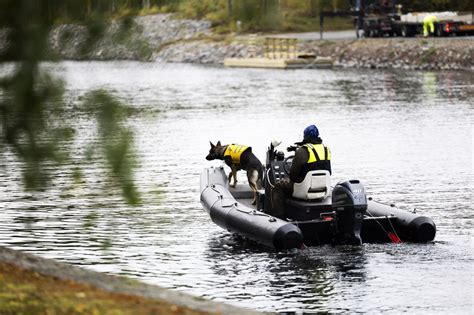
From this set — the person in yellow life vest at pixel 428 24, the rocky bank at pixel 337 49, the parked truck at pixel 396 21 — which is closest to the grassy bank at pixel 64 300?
the rocky bank at pixel 337 49

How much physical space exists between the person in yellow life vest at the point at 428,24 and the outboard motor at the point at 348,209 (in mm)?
68217

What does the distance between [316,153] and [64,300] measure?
338 inches

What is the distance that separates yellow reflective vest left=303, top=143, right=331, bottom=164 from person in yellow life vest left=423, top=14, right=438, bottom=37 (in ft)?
221

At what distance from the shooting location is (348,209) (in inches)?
779

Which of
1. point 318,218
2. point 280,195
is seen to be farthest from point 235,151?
point 318,218

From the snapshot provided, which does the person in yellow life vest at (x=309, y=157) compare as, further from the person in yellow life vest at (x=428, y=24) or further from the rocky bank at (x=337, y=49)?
the person in yellow life vest at (x=428, y=24)

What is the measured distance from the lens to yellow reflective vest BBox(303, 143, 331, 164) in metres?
20.6

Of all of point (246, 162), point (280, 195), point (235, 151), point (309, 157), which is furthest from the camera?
point (235, 151)

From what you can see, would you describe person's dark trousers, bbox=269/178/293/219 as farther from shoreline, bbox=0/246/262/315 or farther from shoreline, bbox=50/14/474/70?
shoreline, bbox=50/14/474/70

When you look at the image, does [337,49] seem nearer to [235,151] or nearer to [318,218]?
[235,151]

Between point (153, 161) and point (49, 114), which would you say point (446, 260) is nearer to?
point (49, 114)

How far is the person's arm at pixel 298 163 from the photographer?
2053cm

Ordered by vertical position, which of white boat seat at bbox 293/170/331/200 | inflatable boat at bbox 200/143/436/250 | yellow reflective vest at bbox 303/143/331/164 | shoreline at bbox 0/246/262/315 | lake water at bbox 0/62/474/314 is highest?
yellow reflective vest at bbox 303/143/331/164

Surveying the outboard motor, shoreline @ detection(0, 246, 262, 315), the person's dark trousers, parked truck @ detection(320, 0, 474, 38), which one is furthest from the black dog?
parked truck @ detection(320, 0, 474, 38)
